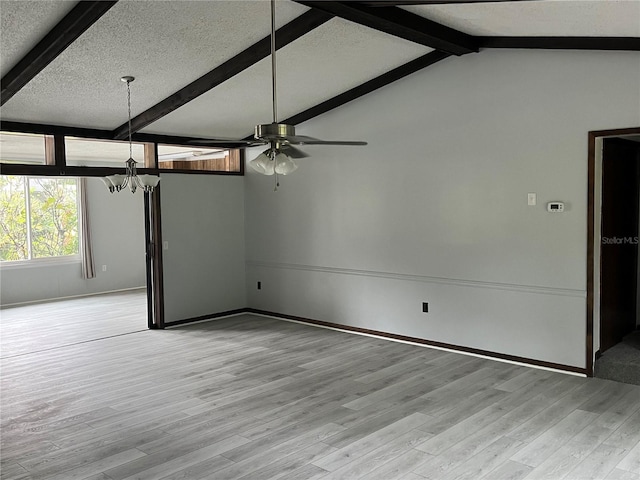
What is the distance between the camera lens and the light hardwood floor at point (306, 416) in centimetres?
337

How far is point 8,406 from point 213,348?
2.12m

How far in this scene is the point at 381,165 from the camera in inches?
250

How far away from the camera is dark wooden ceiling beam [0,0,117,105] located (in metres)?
3.73

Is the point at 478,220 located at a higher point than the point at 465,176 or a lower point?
lower

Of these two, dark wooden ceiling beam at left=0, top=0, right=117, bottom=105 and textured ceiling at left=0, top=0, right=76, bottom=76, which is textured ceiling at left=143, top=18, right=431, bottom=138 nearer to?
dark wooden ceiling beam at left=0, top=0, right=117, bottom=105

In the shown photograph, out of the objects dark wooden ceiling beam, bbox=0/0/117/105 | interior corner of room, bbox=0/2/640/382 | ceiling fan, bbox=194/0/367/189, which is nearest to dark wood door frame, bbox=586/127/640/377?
interior corner of room, bbox=0/2/640/382

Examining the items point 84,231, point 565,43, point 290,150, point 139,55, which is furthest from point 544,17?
point 84,231

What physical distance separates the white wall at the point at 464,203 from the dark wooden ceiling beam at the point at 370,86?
3.3 inches

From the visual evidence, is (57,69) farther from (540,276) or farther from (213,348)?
(540,276)

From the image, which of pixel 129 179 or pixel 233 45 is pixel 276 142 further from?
pixel 129 179

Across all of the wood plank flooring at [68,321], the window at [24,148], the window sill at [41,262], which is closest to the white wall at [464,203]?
the wood plank flooring at [68,321]

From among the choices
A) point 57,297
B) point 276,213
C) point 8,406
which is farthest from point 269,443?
point 57,297

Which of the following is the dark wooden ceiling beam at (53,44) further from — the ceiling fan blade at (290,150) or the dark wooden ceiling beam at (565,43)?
the dark wooden ceiling beam at (565,43)

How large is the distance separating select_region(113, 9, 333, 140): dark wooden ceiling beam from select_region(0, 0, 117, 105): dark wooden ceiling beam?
1.40m
